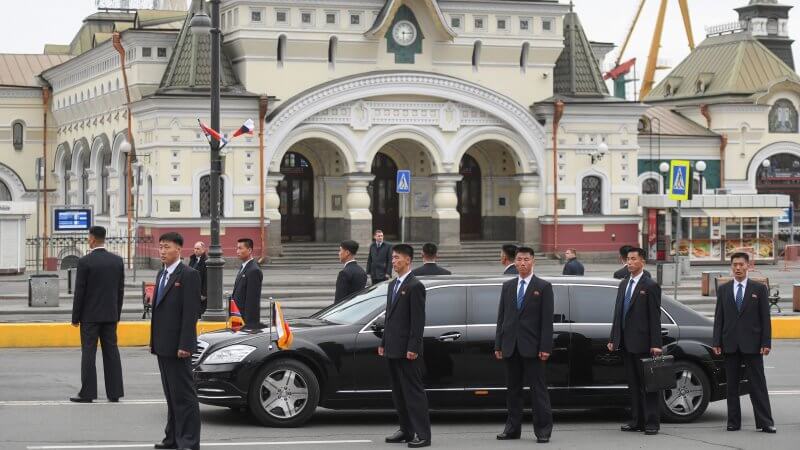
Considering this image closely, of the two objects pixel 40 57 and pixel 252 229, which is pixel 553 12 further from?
pixel 40 57

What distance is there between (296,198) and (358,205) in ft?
12.5

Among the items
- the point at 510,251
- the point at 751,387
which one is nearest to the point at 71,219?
the point at 510,251

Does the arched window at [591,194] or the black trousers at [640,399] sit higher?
the arched window at [591,194]

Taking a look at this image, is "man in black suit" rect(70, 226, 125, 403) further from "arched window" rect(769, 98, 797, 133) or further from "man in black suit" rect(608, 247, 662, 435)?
"arched window" rect(769, 98, 797, 133)

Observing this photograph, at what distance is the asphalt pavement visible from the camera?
1395 centimetres

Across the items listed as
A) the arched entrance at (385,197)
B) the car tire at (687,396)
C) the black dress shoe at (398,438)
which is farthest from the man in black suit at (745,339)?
the arched entrance at (385,197)

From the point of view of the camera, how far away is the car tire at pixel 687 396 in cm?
1563

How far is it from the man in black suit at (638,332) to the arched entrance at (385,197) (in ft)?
118

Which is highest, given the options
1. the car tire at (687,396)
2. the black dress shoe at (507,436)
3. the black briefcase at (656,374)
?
the black briefcase at (656,374)

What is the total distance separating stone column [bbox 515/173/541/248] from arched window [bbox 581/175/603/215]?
1.54m

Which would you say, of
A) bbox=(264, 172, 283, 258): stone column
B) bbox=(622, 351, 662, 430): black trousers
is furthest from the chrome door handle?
bbox=(264, 172, 283, 258): stone column

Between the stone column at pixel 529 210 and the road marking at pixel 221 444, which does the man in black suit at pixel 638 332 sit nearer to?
the road marking at pixel 221 444

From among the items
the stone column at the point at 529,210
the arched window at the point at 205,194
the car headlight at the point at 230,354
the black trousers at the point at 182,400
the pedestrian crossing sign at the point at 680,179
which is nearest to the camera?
the black trousers at the point at 182,400

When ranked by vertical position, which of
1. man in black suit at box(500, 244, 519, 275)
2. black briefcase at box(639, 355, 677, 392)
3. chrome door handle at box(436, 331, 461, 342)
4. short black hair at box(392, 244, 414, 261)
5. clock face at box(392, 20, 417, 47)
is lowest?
black briefcase at box(639, 355, 677, 392)
